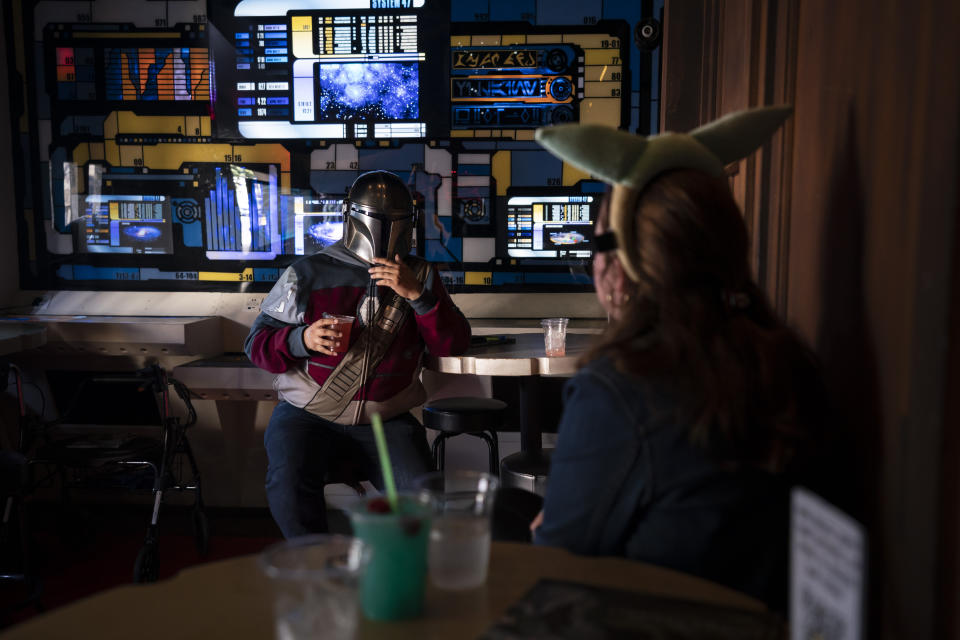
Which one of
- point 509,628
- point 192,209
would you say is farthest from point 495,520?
point 192,209

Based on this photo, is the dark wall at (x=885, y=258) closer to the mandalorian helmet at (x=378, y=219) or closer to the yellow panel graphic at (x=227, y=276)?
the mandalorian helmet at (x=378, y=219)

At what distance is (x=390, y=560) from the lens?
785 millimetres

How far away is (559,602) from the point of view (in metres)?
0.82

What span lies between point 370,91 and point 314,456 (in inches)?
80.2

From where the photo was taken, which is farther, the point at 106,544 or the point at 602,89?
the point at 602,89

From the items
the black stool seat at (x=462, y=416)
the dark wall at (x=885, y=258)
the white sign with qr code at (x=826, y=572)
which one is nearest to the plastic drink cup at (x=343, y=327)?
the black stool seat at (x=462, y=416)

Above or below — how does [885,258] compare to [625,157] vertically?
below

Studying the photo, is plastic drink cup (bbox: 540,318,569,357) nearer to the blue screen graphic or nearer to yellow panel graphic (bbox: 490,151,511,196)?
yellow panel graphic (bbox: 490,151,511,196)

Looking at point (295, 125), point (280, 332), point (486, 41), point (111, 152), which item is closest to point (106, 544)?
point (280, 332)

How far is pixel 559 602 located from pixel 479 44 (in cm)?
319

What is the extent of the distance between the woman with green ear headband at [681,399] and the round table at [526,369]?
3.75 ft

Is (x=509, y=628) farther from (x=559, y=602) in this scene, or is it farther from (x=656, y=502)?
(x=656, y=502)

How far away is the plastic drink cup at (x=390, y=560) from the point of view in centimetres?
78

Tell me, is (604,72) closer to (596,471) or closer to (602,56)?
(602,56)
